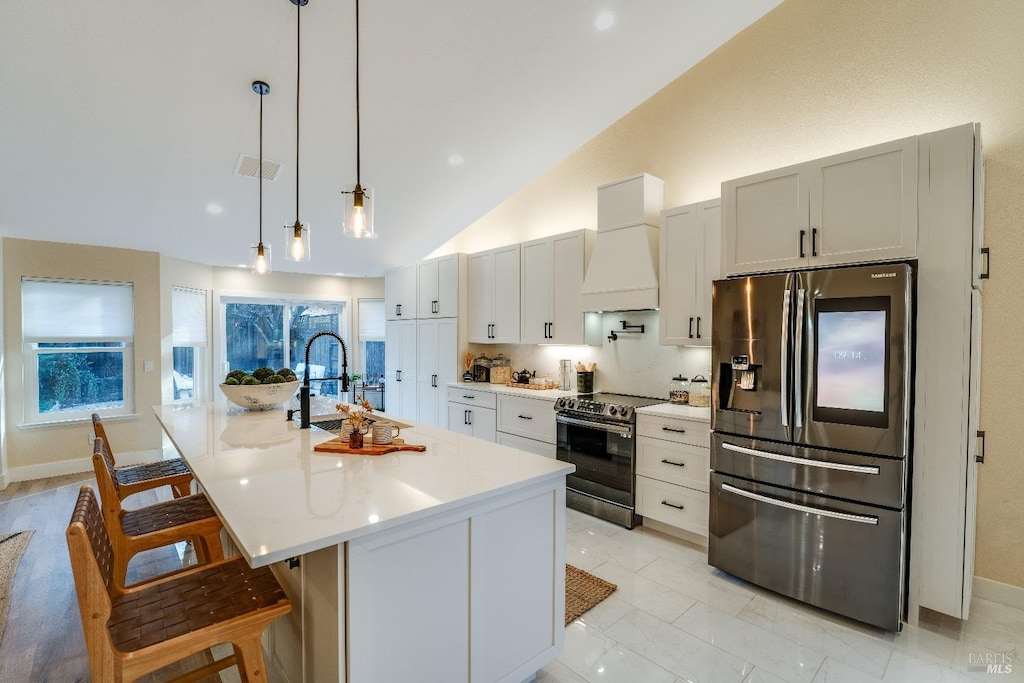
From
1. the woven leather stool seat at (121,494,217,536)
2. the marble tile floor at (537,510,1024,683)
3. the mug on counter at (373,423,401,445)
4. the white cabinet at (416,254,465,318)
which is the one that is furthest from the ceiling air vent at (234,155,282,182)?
the marble tile floor at (537,510,1024,683)

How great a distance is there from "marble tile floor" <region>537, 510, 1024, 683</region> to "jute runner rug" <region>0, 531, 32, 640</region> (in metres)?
2.90

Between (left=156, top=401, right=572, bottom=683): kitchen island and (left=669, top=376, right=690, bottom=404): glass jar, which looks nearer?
(left=156, top=401, right=572, bottom=683): kitchen island

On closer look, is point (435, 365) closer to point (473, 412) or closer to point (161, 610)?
point (473, 412)

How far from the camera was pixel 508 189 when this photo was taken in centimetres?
488

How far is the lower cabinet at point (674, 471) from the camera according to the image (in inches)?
125

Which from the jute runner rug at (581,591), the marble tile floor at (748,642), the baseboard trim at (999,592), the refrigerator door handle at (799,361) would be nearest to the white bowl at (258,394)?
the jute runner rug at (581,591)

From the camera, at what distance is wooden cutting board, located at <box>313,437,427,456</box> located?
2084 millimetres

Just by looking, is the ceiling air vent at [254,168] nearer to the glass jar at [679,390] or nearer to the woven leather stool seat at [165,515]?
the woven leather stool seat at [165,515]

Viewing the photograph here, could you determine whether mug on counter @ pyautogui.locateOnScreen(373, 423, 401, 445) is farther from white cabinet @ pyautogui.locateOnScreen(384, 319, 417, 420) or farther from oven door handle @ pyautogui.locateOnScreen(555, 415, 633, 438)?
white cabinet @ pyautogui.locateOnScreen(384, 319, 417, 420)

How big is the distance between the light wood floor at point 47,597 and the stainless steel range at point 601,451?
2632 millimetres

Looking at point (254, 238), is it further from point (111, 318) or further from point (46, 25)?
point (46, 25)

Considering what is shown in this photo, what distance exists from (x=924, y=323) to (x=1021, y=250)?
32.9 inches

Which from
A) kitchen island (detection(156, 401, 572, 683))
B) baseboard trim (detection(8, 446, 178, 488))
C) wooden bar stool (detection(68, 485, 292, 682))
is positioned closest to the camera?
wooden bar stool (detection(68, 485, 292, 682))

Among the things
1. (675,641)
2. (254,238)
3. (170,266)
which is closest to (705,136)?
(675,641)
